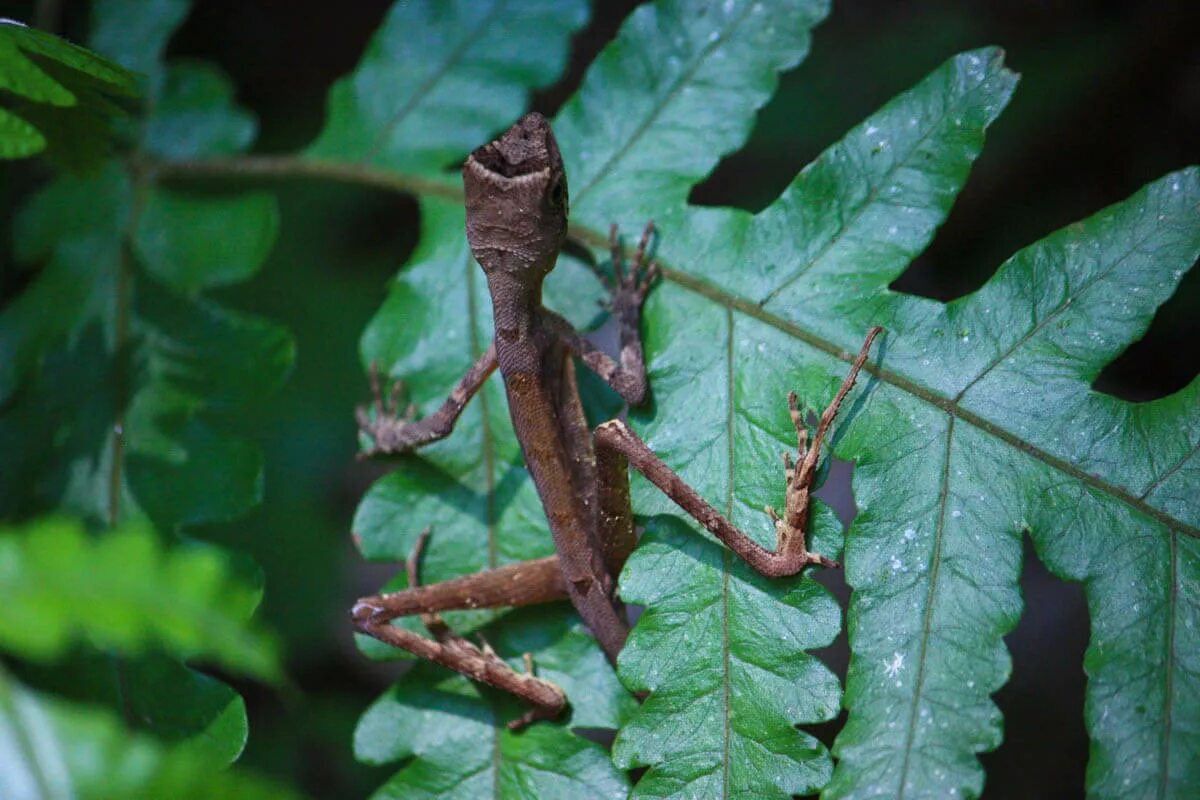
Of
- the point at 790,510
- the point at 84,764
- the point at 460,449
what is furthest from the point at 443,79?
the point at 84,764

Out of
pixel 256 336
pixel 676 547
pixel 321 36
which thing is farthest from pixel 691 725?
pixel 321 36

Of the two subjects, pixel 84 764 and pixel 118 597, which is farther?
pixel 118 597

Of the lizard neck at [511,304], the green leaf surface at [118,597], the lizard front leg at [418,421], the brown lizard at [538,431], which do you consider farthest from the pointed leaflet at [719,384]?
the green leaf surface at [118,597]

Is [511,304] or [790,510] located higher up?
[511,304]

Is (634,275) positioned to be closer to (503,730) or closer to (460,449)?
(460,449)

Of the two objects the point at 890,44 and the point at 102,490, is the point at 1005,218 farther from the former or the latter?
the point at 102,490

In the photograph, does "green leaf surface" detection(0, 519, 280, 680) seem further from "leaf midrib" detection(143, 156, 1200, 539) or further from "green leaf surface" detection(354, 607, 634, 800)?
"leaf midrib" detection(143, 156, 1200, 539)
